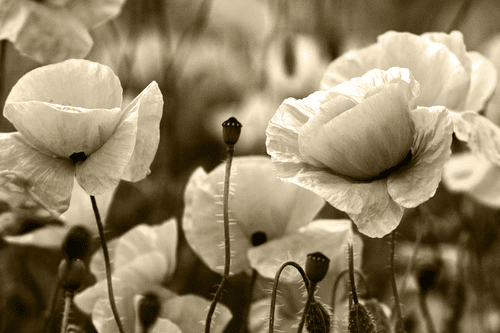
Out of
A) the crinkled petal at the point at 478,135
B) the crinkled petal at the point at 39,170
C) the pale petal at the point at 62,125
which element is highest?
the pale petal at the point at 62,125

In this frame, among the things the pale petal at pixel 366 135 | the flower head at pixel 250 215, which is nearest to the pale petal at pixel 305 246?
the flower head at pixel 250 215

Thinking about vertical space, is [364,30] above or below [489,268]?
above

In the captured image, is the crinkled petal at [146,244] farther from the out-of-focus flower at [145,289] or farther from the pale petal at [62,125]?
the pale petal at [62,125]

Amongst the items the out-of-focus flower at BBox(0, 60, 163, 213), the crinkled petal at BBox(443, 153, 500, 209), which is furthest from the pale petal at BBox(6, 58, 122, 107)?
the crinkled petal at BBox(443, 153, 500, 209)

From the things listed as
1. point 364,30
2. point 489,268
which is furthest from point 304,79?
point 364,30

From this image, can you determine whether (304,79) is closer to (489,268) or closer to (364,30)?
(489,268)

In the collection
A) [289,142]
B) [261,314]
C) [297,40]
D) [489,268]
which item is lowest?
[489,268]
